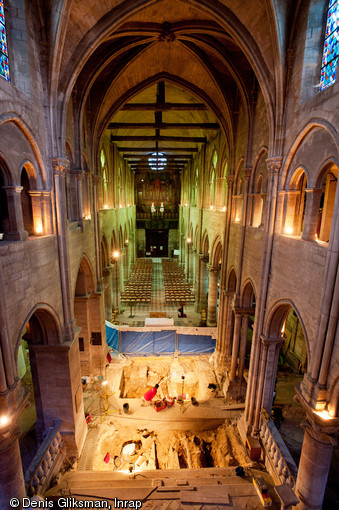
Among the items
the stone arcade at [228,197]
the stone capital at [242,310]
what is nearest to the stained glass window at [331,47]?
the stone arcade at [228,197]

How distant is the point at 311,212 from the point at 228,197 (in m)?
6.89

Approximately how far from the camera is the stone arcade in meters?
6.02

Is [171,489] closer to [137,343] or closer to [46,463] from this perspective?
[46,463]

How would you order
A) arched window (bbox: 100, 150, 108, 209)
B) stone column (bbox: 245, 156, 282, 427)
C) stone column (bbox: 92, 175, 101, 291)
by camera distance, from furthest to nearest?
arched window (bbox: 100, 150, 108, 209) → stone column (bbox: 92, 175, 101, 291) → stone column (bbox: 245, 156, 282, 427)

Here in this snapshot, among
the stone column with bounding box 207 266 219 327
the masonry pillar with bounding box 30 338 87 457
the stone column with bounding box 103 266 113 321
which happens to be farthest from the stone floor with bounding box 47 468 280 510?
the stone column with bounding box 103 266 113 321

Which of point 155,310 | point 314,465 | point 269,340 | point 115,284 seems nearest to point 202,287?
point 155,310

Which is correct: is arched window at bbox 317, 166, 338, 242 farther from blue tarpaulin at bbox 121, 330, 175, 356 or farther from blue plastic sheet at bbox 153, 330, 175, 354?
blue tarpaulin at bbox 121, 330, 175, 356

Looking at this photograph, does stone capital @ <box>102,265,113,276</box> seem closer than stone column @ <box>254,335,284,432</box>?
No

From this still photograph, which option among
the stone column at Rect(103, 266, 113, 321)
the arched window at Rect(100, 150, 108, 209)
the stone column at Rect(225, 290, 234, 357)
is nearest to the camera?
the stone column at Rect(225, 290, 234, 357)

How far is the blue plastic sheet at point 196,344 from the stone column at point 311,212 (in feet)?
34.6

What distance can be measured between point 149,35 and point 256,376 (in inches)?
541

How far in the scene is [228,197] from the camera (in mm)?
13344

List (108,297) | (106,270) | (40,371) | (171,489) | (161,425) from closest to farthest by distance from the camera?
(171,489)
(40,371)
(161,425)
(106,270)
(108,297)

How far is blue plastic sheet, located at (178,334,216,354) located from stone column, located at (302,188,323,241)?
10533 mm
